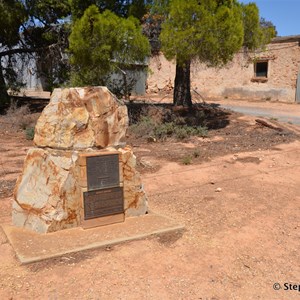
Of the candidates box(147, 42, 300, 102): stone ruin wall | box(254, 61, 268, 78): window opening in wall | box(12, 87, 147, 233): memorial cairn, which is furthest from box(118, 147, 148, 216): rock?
box(254, 61, 268, 78): window opening in wall

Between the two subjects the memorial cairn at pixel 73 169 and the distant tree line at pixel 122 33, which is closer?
the memorial cairn at pixel 73 169

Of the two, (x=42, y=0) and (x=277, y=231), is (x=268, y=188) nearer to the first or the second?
(x=277, y=231)

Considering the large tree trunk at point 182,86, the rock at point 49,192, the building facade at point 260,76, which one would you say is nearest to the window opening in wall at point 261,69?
the building facade at point 260,76

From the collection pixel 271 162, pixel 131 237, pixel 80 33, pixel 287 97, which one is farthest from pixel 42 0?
pixel 287 97

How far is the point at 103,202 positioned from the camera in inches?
173

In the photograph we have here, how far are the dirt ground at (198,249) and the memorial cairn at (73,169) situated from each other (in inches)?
21.4

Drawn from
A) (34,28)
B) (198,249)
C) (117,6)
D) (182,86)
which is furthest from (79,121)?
(34,28)

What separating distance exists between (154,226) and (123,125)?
1287mm

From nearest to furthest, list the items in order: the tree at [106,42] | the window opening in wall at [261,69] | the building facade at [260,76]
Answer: the tree at [106,42], the building facade at [260,76], the window opening in wall at [261,69]

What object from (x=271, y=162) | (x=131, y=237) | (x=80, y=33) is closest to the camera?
(x=131, y=237)

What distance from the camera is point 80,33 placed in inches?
430

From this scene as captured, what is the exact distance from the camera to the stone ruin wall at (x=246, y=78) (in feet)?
70.9

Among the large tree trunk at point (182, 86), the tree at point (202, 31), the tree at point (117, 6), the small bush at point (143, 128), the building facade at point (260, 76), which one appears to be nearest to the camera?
the tree at point (202, 31)

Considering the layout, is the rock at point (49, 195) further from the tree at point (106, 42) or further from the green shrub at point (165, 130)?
the tree at point (106, 42)
